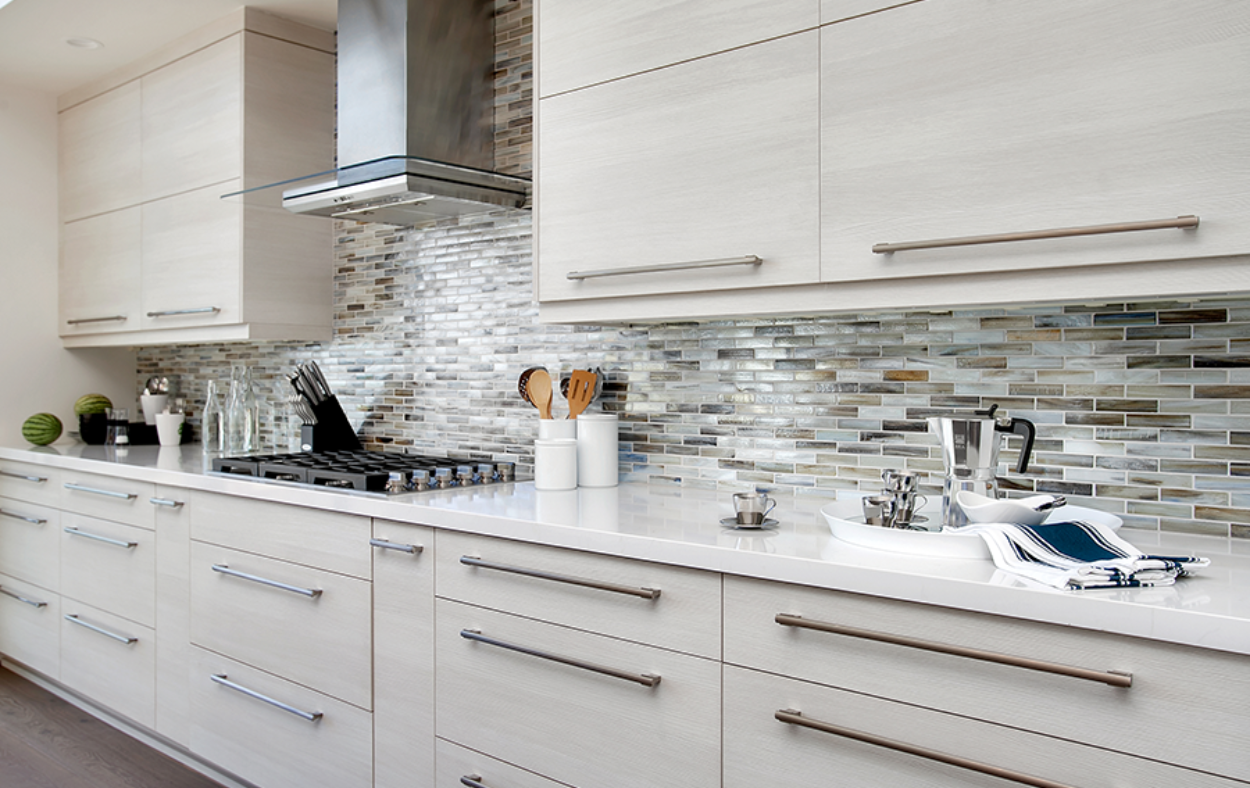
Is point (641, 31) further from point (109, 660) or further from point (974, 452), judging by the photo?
point (109, 660)

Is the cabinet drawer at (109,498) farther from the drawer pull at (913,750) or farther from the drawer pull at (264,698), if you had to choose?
the drawer pull at (913,750)

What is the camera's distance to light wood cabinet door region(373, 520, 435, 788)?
6.45ft

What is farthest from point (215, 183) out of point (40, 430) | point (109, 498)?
point (40, 430)

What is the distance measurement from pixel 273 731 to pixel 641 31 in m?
2.06

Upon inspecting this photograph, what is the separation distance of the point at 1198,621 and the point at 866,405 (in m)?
0.99

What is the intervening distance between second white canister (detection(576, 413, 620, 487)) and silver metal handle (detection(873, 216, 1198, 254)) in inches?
37.6

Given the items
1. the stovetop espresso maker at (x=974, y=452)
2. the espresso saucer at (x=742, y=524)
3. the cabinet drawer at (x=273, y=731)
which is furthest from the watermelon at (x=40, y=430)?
the stovetop espresso maker at (x=974, y=452)

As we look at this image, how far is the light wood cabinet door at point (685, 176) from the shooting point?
5.57 ft

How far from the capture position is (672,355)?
2.36 metres

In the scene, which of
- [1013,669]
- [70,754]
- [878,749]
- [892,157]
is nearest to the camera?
[1013,669]

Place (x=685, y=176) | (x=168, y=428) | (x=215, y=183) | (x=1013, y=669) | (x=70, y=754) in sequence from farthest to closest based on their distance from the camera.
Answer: (x=168, y=428)
(x=215, y=183)
(x=70, y=754)
(x=685, y=176)
(x=1013, y=669)

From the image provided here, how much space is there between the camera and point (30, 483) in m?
3.35

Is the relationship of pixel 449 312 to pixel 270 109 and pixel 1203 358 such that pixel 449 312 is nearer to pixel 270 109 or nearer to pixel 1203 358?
pixel 270 109

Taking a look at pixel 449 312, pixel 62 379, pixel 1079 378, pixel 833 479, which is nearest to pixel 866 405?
pixel 833 479
